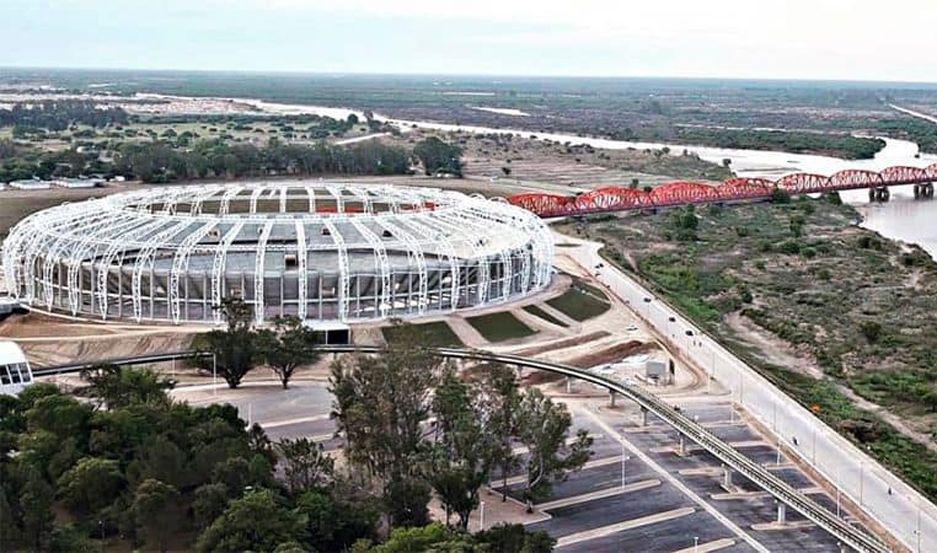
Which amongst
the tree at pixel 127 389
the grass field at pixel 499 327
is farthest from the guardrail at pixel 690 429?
the tree at pixel 127 389

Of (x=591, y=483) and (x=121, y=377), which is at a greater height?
(x=121, y=377)

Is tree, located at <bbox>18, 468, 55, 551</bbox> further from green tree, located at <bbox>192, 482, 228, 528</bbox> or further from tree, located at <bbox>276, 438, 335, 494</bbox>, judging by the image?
tree, located at <bbox>276, 438, 335, 494</bbox>

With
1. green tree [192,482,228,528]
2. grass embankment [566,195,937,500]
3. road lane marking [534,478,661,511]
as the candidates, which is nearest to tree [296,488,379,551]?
green tree [192,482,228,528]

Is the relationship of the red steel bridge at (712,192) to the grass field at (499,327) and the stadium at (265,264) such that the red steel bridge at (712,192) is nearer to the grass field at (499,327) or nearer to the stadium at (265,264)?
the stadium at (265,264)

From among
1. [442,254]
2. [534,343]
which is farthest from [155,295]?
[534,343]

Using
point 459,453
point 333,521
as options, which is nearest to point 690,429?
point 459,453

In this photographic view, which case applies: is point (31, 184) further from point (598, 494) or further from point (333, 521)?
point (333, 521)

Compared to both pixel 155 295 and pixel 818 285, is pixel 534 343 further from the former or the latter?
pixel 818 285
